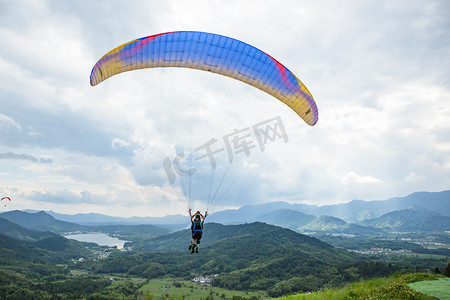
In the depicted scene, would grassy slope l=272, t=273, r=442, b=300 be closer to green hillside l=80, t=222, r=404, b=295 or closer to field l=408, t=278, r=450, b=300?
field l=408, t=278, r=450, b=300

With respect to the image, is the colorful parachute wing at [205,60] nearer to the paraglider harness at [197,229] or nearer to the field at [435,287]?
the paraglider harness at [197,229]

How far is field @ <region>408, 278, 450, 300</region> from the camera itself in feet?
31.8

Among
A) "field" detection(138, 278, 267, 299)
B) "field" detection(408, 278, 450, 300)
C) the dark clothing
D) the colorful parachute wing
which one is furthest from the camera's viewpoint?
"field" detection(138, 278, 267, 299)

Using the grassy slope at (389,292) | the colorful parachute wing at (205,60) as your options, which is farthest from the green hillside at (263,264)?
the colorful parachute wing at (205,60)

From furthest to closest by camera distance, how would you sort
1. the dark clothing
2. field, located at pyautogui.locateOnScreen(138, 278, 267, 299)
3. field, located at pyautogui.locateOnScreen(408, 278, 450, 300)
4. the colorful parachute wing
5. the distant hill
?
the distant hill
field, located at pyautogui.locateOnScreen(138, 278, 267, 299)
the dark clothing
the colorful parachute wing
field, located at pyautogui.locateOnScreen(408, 278, 450, 300)

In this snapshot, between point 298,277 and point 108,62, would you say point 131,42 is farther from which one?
point 298,277

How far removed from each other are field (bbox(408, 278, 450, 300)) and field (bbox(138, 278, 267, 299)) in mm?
76711

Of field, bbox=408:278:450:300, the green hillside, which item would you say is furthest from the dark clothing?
the green hillside

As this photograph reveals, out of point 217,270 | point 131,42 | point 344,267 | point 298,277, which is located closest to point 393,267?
point 344,267

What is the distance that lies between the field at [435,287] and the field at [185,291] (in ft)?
252

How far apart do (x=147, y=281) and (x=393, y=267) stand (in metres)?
92.0

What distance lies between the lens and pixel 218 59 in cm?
1338

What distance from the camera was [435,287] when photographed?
10.7 metres

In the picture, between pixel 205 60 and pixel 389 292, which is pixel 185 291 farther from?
pixel 205 60
